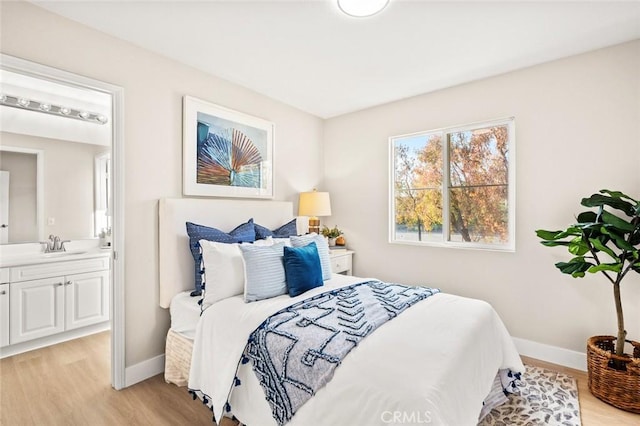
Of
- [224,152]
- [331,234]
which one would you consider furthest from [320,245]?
[224,152]

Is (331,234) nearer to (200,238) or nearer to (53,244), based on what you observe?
(200,238)

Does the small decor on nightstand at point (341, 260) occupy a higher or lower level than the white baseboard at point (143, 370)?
higher

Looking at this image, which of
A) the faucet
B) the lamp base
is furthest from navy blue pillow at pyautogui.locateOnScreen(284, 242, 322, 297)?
the faucet

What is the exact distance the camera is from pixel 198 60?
8.59ft

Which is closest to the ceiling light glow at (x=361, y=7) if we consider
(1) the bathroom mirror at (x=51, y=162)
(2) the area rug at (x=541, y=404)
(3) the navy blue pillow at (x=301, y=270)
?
(3) the navy blue pillow at (x=301, y=270)

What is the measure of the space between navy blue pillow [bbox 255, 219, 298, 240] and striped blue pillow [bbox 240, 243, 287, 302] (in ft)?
2.17

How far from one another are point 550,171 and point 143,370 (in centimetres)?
370

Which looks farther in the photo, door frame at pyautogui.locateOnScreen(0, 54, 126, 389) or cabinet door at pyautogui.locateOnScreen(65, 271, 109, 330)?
cabinet door at pyautogui.locateOnScreen(65, 271, 109, 330)

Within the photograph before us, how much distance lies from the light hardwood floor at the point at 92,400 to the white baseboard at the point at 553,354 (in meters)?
0.06

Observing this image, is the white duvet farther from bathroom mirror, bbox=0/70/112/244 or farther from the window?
bathroom mirror, bbox=0/70/112/244

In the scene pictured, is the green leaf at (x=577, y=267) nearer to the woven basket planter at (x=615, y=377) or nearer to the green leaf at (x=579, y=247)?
the green leaf at (x=579, y=247)

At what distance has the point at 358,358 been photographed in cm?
137

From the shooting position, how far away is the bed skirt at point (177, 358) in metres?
2.16

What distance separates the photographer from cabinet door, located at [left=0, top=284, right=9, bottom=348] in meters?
2.75
